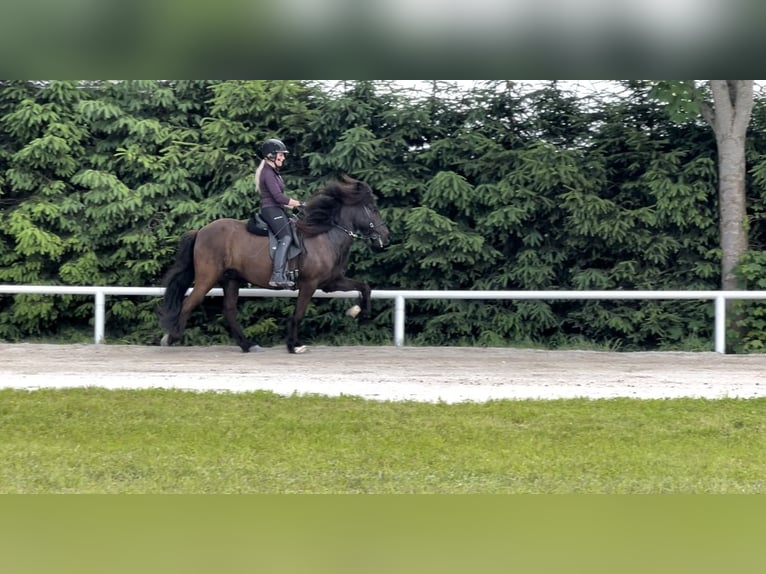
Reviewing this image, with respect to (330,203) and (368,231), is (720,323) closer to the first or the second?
(368,231)

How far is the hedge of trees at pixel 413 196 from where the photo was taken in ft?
47.3

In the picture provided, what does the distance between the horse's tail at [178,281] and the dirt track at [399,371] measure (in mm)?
479

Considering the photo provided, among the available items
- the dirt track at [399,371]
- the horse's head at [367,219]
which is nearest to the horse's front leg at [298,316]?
the dirt track at [399,371]

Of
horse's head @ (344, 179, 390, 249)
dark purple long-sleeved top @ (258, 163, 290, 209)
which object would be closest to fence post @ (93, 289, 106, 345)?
dark purple long-sleeved top @ (258, 163, 290, 209)

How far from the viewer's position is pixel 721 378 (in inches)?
439

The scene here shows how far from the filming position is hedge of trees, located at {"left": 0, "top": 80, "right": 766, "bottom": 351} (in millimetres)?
14414

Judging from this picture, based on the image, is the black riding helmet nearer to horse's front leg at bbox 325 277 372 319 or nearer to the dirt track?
horse's front leg at bbox 325 277 372 319

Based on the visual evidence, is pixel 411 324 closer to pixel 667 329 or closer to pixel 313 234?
pixel 313 234

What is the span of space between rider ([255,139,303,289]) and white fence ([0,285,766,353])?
47.1 inches

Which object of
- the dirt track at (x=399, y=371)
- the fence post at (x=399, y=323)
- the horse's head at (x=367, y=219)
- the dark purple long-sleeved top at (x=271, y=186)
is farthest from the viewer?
the fence post at (x=399, y=323)

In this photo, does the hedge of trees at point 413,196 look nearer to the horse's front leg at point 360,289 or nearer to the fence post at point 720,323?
the fence post at point 720,323

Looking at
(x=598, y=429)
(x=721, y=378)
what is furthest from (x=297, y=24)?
(x=721, y=378)

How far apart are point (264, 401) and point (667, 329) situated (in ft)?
24.0

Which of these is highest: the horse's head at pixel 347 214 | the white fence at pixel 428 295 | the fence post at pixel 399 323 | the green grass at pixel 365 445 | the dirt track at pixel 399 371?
the horse's head at pixel 347 214
